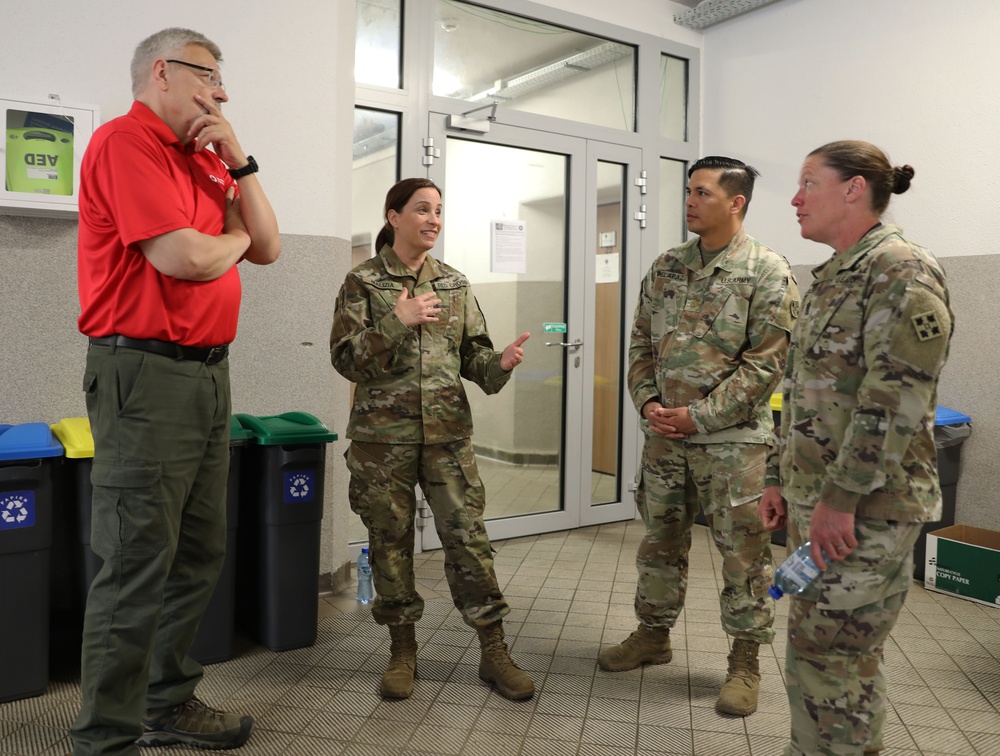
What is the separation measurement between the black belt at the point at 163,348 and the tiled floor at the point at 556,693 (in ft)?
3.65

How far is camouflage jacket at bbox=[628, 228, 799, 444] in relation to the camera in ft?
8.07

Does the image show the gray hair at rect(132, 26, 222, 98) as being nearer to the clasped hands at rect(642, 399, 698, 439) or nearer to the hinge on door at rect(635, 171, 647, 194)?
the clasped hands at rect(642, 399, 698, 439)

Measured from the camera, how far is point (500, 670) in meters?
2.63

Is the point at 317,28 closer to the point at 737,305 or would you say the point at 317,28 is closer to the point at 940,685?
the point at 737,305

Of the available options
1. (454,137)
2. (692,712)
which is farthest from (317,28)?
(692,712)

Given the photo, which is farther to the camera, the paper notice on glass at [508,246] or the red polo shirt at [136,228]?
the paper notice on glass at [508,246]

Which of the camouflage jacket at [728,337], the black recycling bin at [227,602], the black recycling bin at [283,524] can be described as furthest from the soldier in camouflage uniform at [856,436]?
the black recycling bin at [227,602]

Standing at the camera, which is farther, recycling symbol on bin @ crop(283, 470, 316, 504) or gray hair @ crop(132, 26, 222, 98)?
recycling symbol on bin @ crop(283, 470, 316, 504)

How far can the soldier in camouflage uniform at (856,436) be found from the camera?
5.18 feet

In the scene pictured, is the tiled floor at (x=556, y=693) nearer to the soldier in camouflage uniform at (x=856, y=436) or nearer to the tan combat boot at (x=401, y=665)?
the tan combat boot at (x=401, y=665)

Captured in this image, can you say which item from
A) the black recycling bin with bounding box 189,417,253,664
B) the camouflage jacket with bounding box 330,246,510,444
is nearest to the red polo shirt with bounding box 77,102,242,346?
the camouflage jacket with bounding box 330,246,510,444

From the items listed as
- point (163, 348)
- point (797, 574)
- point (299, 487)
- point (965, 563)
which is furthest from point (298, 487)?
point (965, 563)

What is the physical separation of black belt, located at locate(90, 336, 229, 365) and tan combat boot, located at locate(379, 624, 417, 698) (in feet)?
3.66

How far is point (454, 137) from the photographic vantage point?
4215 mm
